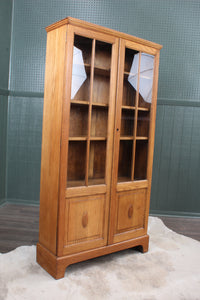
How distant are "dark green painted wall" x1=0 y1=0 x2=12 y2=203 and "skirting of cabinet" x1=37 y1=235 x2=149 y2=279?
1.90 meters

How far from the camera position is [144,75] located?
2.81 metres

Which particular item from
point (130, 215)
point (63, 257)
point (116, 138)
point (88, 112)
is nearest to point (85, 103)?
point (88, 112)

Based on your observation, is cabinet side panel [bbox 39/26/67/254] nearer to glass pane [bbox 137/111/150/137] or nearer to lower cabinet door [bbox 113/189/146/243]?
lower cabinet door [bbox 113/189/146/243]

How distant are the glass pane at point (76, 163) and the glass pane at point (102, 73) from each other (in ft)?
1.49

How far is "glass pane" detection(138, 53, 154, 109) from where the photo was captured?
9.16ft

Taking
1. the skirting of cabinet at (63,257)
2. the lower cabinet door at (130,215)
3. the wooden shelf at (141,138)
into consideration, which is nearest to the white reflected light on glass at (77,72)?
the wooden shelf at (141,138)

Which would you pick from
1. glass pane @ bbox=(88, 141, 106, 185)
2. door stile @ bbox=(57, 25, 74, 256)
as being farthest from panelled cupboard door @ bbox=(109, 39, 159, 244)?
door stile @ bbox=(57, 25, 74, 256)

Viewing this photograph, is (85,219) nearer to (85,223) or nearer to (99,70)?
(85,223)

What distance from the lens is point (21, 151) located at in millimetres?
4270

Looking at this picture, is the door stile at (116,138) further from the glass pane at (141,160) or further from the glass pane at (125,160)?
the glass pane at (141,160)

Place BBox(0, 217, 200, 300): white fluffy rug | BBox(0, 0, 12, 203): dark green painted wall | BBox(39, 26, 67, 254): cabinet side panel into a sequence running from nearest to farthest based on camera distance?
BBox(0, 217, 200, 300): white fluffy rug
BBox(39, 26, 67, 254): cabinet side panel
BBox(0, 0, 12, 203): dark green painted wall

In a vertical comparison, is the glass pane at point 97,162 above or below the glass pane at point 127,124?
below

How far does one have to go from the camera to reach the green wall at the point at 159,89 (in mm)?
4012

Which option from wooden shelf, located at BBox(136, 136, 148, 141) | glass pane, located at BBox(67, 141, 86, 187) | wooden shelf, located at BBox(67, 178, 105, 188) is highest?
wooden shelf, located at BBox(136, 136, 148, 141)
